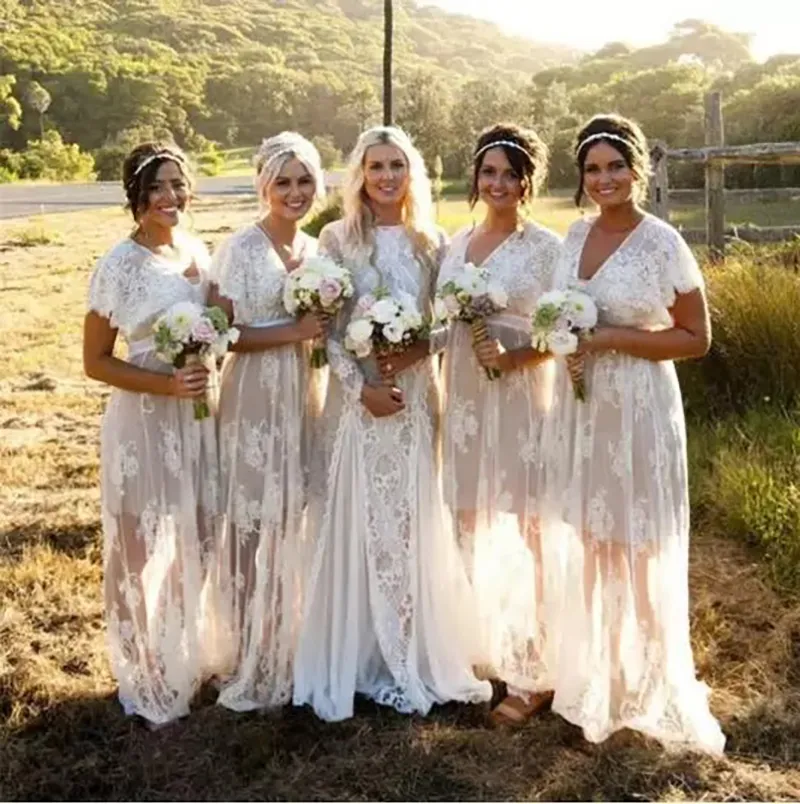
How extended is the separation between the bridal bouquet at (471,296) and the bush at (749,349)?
377 centimetres

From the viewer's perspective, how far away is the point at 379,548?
445 centimetres

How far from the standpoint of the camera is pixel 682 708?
415 centimetres

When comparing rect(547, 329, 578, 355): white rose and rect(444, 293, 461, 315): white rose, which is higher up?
rect(444, 293, 461, 315): white rose

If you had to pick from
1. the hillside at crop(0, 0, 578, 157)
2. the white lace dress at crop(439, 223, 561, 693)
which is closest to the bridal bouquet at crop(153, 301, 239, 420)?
the white lace dress at crop(439, 223, 561, 693)

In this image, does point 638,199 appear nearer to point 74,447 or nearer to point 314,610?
point 314,610

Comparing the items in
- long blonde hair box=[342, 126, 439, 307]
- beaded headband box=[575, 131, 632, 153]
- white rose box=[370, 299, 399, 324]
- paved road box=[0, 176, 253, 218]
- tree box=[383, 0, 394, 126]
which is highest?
tree box=[383, 0, 394, 126]

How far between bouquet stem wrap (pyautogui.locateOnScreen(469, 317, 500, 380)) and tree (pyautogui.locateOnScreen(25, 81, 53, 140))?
5326 cm

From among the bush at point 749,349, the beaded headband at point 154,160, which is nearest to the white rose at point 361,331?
the beaded headband at point 154,160

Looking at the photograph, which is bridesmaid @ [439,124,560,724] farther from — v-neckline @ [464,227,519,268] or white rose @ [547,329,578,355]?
white rose @ [547,329,578,355]

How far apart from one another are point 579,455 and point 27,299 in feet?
41.5

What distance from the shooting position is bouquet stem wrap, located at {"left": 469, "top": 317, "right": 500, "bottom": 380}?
4.22 metres

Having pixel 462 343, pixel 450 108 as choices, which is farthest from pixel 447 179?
pixel 462 343

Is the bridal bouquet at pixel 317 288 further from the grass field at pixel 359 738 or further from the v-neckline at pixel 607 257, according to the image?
the grass field at pixel 359 738
